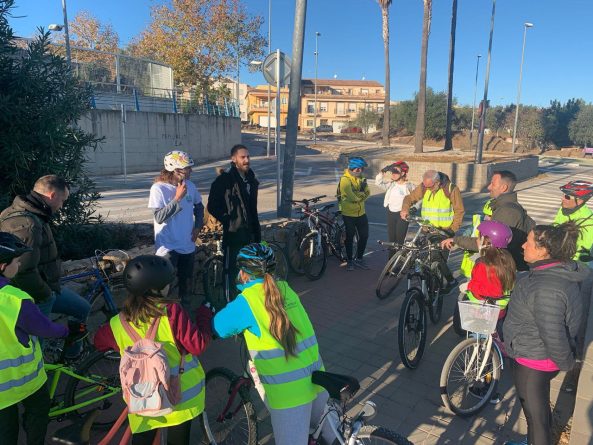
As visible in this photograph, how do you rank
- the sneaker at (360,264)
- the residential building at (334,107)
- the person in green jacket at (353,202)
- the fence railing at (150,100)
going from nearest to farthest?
the person in green jacket at (353,202)
the sneaker at (360,264)
the fence railing at (150,100)
the residential building at (334,107)

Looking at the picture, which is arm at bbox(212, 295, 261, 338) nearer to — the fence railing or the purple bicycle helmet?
the purple bicycle helmet

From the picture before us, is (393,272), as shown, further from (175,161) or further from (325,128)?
(325,128)

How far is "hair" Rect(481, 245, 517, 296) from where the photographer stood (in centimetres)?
360

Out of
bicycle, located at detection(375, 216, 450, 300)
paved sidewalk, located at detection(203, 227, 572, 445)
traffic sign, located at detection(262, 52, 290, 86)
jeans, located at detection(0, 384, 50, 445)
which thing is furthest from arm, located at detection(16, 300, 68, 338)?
traffic sign, located at detection(262, 52, 290, 86)

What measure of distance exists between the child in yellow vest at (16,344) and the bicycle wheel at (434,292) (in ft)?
13.1

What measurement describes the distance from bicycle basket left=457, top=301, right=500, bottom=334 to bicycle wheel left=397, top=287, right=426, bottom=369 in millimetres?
880

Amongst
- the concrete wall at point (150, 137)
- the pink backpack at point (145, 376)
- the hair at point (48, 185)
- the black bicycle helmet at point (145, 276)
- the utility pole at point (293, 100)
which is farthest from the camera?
the concrete wall at point (150, 137)

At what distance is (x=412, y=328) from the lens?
14.8ft

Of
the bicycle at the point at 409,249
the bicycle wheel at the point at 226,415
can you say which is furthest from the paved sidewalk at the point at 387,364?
the bicycle at the point at 409,249

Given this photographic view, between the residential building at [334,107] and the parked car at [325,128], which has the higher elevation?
the residential building at [334,107]

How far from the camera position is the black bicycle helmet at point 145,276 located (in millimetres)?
2186

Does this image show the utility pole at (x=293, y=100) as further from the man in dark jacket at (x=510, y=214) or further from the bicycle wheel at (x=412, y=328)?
the bicycle wheel at (x=412, y=328)

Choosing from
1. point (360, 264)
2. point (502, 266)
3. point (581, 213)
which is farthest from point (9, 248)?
point (360, 264)

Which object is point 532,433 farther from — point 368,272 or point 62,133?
point 62,133
